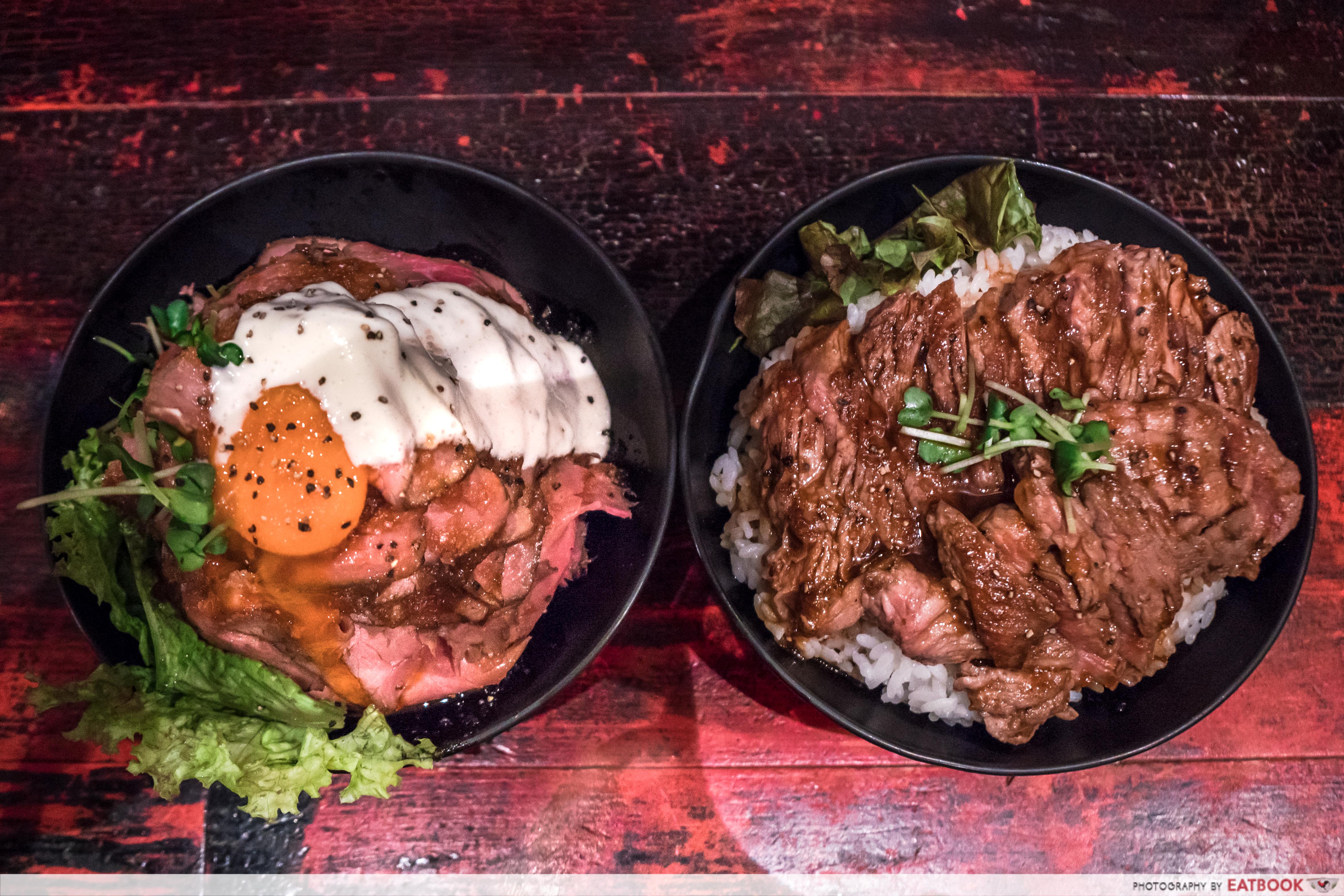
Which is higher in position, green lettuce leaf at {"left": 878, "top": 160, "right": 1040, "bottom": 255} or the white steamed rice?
green lettuce leaf at {"left": 878, "top": 160, "right": 1040, "bottom": 255}

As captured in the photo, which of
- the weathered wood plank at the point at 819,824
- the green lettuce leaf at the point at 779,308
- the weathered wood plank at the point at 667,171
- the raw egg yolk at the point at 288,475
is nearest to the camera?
the raw egg yolk at the point at 288,475

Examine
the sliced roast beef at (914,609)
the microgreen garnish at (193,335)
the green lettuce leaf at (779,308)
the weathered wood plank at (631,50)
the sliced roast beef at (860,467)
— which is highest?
the weathered wood plank at (631,50)

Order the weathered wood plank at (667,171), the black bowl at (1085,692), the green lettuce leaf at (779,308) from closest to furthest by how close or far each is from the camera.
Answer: the black bowl at (1085,692) < the green lettuce leaf at (779,308) < the weathered wood plank at (667,171)

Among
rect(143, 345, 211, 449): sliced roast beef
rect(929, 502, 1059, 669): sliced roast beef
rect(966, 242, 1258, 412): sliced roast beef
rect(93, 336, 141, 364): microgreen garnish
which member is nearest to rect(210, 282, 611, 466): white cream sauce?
rect(143, 345, 211, 449): sliced roast beef

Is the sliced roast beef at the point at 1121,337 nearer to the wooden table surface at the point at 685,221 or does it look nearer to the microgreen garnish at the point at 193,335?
the wooden table surface at the point at 685,221

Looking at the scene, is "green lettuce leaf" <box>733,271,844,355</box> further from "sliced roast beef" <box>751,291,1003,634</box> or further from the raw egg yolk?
the raw egg yolk

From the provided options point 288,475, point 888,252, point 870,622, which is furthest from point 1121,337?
point 288,475

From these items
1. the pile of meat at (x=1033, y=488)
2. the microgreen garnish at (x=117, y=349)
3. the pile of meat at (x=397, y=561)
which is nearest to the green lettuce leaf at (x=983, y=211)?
the pile of meat at (x=1033, y=488)
